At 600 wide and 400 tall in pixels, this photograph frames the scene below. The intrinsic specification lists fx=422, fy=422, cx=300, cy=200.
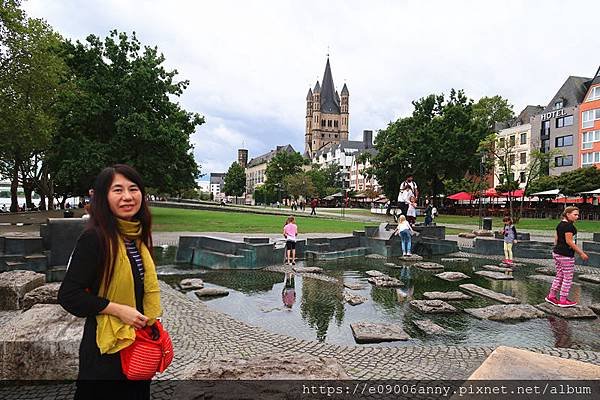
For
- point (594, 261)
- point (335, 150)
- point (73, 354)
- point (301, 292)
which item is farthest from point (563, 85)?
point (335, 150)

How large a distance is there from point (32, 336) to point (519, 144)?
72.5 meters

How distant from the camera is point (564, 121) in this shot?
190 ft

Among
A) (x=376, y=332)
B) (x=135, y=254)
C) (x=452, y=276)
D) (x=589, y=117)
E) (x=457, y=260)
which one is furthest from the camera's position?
(x=589, y=117)

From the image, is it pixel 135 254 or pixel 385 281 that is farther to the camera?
pixel 385 281

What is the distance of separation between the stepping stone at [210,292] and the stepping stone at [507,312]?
4.77 meters

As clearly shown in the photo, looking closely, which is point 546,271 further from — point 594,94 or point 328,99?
point 328,99

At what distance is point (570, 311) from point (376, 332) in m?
3.85

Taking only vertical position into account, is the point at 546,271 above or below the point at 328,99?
below

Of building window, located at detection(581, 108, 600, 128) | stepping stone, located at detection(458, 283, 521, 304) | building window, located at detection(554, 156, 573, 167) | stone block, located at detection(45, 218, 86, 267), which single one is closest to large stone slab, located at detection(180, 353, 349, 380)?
stepping stone, located at detection(458, 283, 521, 304)

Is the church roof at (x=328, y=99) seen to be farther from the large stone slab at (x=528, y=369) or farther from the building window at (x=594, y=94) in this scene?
the large stone slab at (x=528, y=369)

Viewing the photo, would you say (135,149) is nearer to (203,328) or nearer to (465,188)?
(203,328)

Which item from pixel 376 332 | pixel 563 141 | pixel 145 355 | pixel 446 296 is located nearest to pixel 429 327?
pixel 376 332

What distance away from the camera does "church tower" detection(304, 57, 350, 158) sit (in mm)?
160000

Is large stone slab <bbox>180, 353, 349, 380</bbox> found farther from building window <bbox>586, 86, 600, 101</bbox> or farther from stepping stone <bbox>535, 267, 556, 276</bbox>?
building window <bbox>586, 86, 600, 101</bbox>
